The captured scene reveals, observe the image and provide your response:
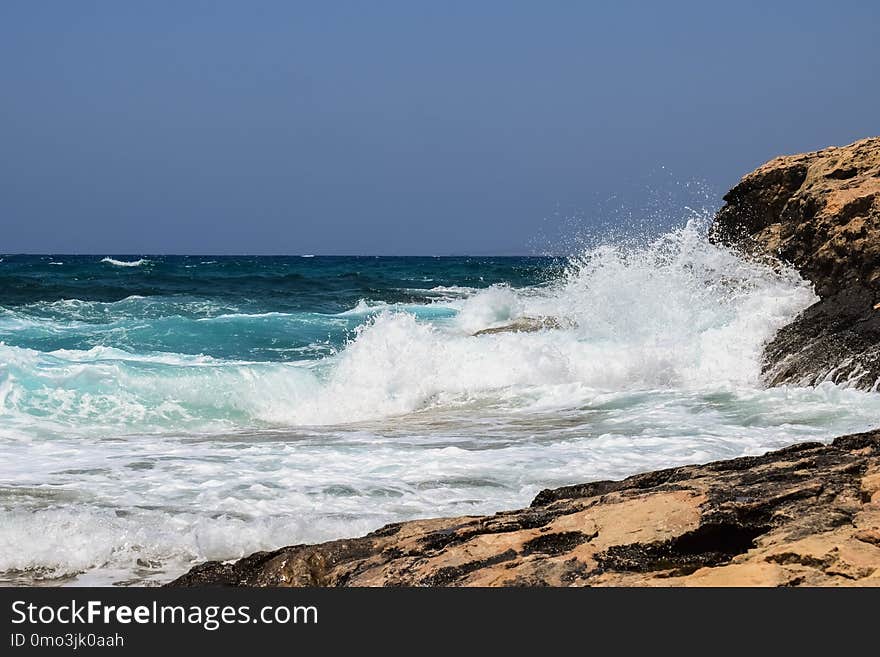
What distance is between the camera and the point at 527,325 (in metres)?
15.9

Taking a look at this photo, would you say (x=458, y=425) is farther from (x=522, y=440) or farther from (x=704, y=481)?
(x=704, y=481)

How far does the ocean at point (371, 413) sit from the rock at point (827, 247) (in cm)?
30

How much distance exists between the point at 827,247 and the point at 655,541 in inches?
300

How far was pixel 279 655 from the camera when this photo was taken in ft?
7.63

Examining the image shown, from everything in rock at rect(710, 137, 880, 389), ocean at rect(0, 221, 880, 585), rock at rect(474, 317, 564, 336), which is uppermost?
rock at rect(710, 137, 880, 389)

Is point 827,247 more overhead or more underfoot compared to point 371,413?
more overhead

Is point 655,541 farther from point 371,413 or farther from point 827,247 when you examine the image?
point 827,247

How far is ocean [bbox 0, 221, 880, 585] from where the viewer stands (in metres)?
4.92

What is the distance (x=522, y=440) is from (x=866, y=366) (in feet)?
10.5

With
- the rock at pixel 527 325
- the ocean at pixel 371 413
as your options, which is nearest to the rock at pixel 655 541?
the ocean at pixel 371 413

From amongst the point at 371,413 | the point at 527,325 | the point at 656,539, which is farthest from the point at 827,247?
the point at 656,539

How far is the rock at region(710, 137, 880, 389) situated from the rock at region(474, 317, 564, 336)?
13.3 feet

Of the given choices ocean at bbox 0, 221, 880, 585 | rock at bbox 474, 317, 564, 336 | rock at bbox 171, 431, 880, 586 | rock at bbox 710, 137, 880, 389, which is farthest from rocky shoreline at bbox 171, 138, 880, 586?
rock at bbox 474, 317, 564, 336

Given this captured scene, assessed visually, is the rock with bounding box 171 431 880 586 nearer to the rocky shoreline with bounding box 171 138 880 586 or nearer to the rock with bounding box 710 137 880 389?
the rocky shoreline with bounding box 171 138 880 586
